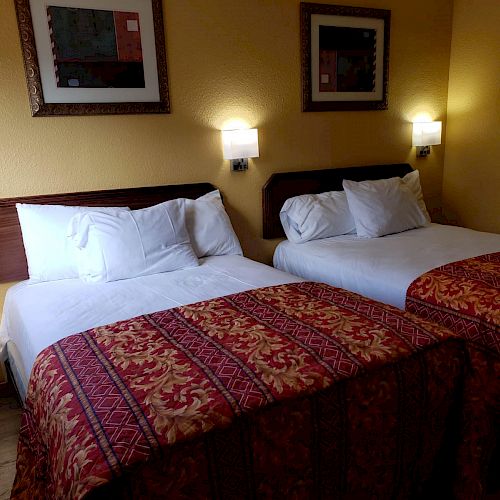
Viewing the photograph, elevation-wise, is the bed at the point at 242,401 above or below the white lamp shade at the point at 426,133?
below

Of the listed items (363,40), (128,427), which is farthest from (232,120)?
(128,427)

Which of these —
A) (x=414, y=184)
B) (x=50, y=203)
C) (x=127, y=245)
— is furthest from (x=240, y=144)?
(x=414, y=184)

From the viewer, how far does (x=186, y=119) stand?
8.84 ft

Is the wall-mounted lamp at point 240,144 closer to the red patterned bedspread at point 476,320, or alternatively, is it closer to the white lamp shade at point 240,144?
the white lamp shade at point 240,144

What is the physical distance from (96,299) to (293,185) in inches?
64.4

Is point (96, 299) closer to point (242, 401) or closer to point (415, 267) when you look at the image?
point (242, 401)

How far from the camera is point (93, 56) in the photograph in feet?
7.79

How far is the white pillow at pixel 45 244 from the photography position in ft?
7.32

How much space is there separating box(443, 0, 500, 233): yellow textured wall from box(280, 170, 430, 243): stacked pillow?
2.54 ft

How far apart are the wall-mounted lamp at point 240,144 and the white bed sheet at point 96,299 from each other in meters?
0.74

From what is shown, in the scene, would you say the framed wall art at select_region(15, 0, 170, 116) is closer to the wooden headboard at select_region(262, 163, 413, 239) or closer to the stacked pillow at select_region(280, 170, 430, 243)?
the wooden headboard at select_region(262, 163, 413, 239)

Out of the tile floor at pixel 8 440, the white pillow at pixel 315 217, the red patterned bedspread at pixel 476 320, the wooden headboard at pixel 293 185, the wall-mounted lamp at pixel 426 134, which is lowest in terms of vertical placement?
the tile floor at pixel 8 440

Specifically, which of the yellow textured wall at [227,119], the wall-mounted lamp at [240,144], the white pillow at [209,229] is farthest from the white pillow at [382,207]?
the white pillow at [209,229]

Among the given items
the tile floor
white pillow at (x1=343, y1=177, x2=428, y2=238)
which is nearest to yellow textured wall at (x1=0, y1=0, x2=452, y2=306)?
white pillow at (x1=343, y1=177, x2=428, y2=238)
